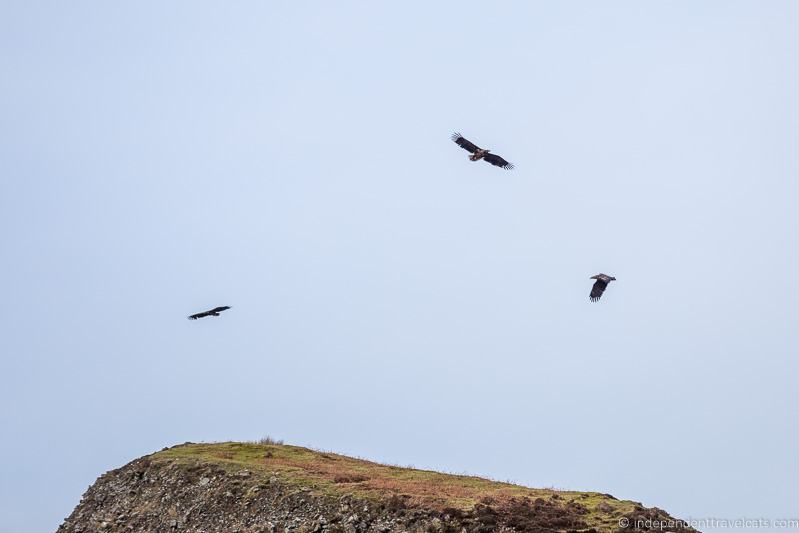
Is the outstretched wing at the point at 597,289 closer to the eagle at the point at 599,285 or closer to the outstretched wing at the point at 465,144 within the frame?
the eagle at the point at 599,285

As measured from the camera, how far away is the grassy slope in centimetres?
4206

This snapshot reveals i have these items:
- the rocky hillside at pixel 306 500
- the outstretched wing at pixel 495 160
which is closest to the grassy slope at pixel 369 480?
the rocky hillside at pixel 306 500

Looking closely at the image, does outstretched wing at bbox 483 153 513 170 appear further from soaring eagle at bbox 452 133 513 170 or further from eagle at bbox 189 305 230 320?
eagle at bbox 189 305 230 320

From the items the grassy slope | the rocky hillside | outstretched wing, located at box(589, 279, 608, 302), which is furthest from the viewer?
outstretched wing, located at box(589, 279, 608, 302)

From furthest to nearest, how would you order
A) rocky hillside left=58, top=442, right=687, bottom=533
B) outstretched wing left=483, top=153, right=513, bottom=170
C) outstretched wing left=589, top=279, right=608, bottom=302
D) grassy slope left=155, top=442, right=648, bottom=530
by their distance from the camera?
outstretched wing left=483, top=153, right=513, bottom=170, outstretched wing left=589, top=279, right=608, bottom=302, grassy slope left=155, top=442, right=648, bottom=530, rocky hillside left=58, top=442, right=687, bottom=533

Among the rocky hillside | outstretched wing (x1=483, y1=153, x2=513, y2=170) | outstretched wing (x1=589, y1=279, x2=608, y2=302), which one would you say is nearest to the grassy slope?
the rocky hillside

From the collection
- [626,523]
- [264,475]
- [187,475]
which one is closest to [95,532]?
[187,475]

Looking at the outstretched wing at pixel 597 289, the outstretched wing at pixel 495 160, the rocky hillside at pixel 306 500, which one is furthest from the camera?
the outstretched wing at pixel 495 160

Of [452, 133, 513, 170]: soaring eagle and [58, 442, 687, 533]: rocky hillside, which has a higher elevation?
[452, 133, 513, 170]: soaring eagle

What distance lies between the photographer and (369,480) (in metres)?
47.5

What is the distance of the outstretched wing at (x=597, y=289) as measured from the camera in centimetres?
4597

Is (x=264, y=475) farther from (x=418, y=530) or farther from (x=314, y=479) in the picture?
(x=418, y=530)

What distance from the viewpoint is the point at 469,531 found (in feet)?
127

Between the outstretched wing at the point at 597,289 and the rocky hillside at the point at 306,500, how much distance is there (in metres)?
10.8
